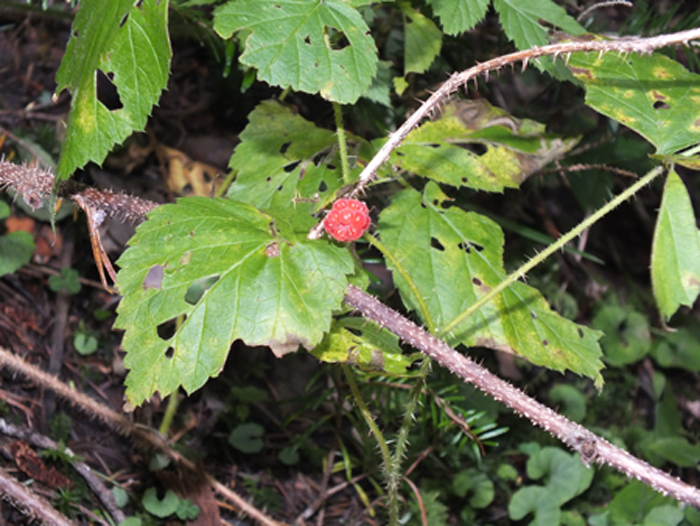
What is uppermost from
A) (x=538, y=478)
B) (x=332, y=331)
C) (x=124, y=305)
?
(x=124, y=305)

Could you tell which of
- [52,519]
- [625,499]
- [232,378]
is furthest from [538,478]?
[52,519]

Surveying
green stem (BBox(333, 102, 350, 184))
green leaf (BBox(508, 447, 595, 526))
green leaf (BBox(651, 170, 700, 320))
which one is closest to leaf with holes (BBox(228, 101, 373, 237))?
green stem (BBox(333, 102, 350, 184))

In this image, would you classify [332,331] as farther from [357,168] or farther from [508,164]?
[508,164]

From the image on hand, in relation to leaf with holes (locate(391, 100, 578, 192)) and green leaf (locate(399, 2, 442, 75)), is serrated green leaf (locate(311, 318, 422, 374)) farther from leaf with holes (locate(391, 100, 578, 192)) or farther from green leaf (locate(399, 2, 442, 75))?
green leaf (locate(399, 2, 442, 75))

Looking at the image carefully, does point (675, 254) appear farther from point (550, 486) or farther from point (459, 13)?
point (550, 486)

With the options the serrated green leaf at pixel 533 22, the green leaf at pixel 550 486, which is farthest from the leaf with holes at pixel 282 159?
the green leaf at pixel 550 486

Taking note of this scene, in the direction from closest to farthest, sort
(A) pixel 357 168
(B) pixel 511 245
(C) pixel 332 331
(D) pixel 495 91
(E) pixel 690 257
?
(E) pixel 690 257
(C) pixel 332 331
(A) pixel 357 168
(B) pixel 511 245
(D) pixel 495 91
